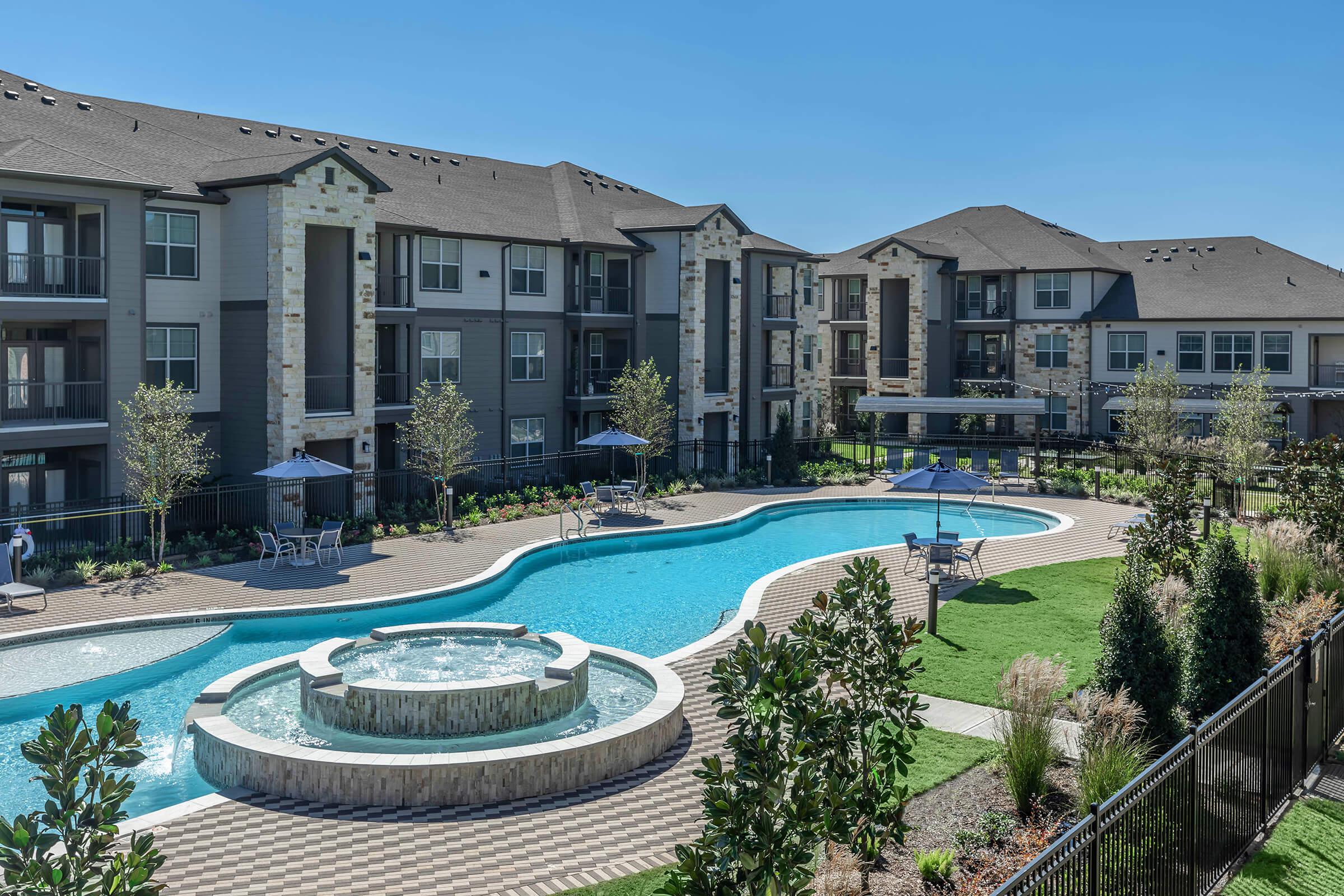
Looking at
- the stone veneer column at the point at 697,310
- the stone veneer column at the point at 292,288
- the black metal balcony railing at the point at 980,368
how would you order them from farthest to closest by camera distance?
the black metal balcony railing at the point at 980,368, the stone veneer column at the point at 697,310, the stone veneer column at the point at 292,288

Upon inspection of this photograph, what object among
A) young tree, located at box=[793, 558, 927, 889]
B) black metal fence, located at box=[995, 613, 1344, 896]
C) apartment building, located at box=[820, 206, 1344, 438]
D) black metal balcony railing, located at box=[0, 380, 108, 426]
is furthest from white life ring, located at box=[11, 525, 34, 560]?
apartment building, located at box=[820, 206, 1344, 438]

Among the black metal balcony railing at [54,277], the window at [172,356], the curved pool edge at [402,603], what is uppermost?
the black metal balcony railing at [54,277]

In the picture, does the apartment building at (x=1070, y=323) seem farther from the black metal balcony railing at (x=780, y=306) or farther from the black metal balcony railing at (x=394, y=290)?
the black metal balcony railing at (x=394, y=290)

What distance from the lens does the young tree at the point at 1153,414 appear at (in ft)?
→ 119

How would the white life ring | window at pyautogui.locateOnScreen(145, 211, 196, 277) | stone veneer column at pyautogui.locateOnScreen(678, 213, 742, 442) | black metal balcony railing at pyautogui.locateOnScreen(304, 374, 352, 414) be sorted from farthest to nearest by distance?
stone veneer column at pyautogui.locateOnScreen(678, 213, 742, 442) → black metal balcony railing at pyautogui.locateOnScreen(304, 374, 352, 414) → window at pyautogui.locateOnScreen(145, 211, 196, 277) → the white life ring

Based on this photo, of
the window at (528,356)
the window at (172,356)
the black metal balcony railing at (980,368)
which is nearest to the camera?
the window at (172,356)

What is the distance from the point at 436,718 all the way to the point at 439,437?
50.9 feet

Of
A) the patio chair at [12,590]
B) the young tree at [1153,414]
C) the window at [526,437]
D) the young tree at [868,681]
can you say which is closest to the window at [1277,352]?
the young tree at [1153,414]

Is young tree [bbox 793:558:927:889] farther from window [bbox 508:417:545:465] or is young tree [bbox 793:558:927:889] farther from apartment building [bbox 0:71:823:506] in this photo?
window [bbox 508:417:545:465]

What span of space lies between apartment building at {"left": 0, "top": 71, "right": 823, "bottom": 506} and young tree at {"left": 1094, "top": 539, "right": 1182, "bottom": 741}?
62.5ft

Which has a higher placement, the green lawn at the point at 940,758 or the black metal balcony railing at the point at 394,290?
the black metal balcony railing at the point at 394,290

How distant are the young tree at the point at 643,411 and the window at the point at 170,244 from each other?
12.4 meters

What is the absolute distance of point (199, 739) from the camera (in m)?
12.0

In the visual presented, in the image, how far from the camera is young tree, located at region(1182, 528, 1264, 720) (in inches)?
495
